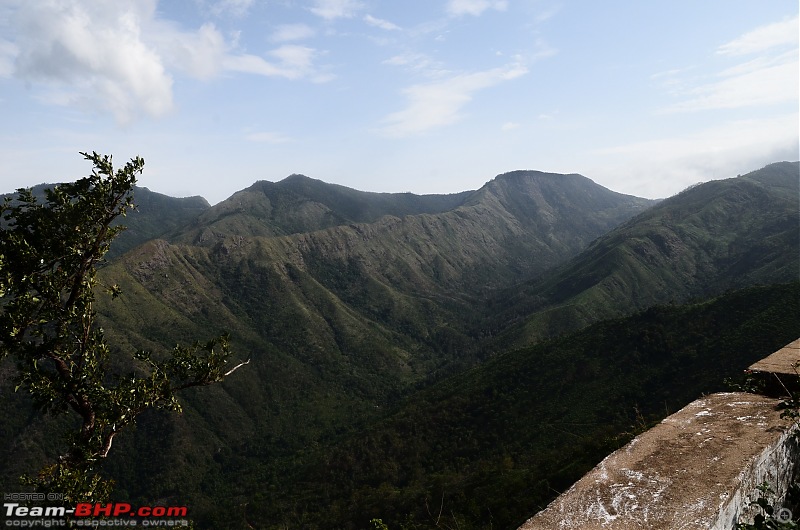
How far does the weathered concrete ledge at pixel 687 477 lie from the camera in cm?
554

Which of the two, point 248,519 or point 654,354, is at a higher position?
point 654,354

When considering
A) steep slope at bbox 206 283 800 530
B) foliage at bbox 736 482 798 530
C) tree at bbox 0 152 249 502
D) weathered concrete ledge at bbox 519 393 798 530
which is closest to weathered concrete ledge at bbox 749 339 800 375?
weathered concrete ledge at bbox 519 393 798 530

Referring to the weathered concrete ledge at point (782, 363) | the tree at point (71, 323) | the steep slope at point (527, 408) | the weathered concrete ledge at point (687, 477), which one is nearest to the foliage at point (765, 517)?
the weathered concrete ledge at point (687, 477)

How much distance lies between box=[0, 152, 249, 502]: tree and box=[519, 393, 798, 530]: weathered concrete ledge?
806 centimetres

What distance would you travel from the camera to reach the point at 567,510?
5.94 meters

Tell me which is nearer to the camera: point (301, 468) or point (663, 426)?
point (663, 426)

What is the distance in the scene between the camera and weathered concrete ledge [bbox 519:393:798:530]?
5.54 m

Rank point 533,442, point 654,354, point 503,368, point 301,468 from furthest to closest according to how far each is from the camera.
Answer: point 301,468
point 503,368
point 654,354
point 533,442

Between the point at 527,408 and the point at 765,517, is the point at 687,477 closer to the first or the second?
the point at 765,517

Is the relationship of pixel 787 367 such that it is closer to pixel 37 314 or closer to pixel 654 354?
pixel 37 314

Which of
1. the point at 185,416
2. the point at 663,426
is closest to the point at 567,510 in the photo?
the point at 663,426

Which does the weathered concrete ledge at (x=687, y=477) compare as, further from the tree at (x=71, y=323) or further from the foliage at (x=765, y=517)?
the tree at (x=71, y=323)

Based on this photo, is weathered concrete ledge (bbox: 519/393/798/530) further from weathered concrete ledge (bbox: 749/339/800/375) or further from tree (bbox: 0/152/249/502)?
tree (bbox: 0/152/249/502)

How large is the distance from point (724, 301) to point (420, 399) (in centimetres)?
8782
